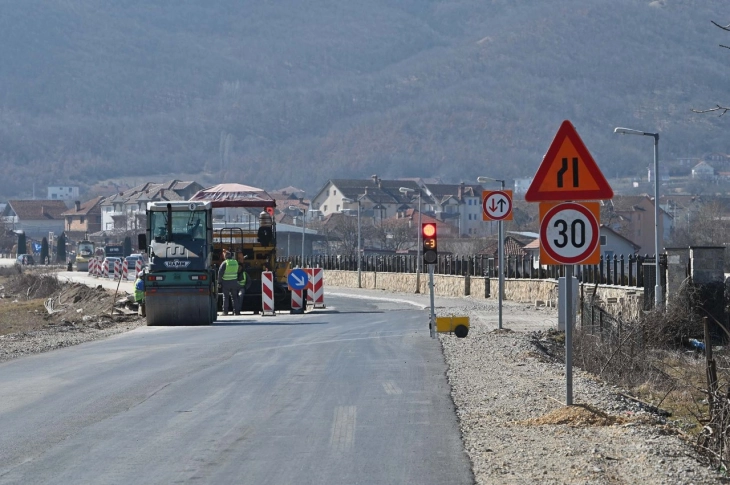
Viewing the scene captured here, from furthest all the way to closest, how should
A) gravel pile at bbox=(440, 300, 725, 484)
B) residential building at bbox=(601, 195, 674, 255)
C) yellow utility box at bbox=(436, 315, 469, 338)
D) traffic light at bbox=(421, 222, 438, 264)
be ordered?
residential building at bbox=(601, 195, 674, 255) → yellow utility box at bbox=(436, 315, 469, 338) → traffic light at bbox=(421, 222, 438, 264) → gravel pile at bbox=(440, 300, 725, 484)

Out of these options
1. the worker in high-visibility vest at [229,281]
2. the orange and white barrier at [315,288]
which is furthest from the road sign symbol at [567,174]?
the orange and white barrier at [315,288]

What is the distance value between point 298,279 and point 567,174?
82.0 feet

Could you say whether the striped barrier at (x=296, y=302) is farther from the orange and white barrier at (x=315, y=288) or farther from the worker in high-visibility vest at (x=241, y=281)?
the worker in high-visibility vest at (x=241, y=281)

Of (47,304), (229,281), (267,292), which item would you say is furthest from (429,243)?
(47,304)

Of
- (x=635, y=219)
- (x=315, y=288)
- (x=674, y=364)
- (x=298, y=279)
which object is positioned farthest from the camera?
(x=635, y=219)

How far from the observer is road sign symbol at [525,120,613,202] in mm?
12281

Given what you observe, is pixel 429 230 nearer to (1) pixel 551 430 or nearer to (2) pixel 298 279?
(1) pixel 551 430

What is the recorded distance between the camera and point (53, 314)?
161ft

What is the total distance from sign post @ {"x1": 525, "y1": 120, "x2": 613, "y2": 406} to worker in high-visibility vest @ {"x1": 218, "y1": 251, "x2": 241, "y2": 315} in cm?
2238

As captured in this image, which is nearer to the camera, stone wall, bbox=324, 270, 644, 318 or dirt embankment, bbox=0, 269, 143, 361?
dirt embankment, bbox=0, 269, 143, 361

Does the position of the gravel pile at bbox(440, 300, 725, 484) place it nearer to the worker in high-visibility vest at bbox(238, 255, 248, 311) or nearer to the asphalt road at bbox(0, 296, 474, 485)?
the asphalt road at bbox(0, 296, 474, 485)

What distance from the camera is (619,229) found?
13162cm

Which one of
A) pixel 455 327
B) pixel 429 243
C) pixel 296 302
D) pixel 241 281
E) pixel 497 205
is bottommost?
pixel 455 327

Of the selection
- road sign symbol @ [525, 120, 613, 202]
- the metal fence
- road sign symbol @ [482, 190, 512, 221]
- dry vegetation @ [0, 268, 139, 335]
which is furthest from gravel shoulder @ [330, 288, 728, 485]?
dry vegetation @ [0, 268, 139, 335]
